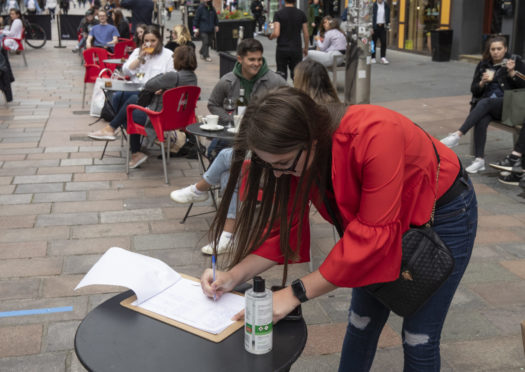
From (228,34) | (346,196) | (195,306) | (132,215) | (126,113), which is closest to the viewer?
(346,196)

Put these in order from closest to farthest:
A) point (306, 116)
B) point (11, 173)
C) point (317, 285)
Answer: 1. point (306, 116)
2. point (317, 285)
3. point (11, 173)

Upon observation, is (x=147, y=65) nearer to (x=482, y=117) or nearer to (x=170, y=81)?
(x=170, y=81)

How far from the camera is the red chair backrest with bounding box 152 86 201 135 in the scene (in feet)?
20.1

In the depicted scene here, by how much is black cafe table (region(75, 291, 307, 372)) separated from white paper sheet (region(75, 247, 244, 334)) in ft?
0.22

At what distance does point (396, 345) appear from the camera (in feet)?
10.5

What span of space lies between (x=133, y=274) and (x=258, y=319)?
0.55 meters

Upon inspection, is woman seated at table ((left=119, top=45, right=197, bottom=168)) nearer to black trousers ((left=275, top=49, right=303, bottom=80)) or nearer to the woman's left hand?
black trousers ((left=275, top=49, right=303, bottom=80))

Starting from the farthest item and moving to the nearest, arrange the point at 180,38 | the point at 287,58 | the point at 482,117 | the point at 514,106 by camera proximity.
Answer: the point at 287,58, the point at 180,38, the point at 482,117, the point at 514,106

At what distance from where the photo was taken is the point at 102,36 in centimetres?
1416

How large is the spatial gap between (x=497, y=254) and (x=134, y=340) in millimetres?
3330

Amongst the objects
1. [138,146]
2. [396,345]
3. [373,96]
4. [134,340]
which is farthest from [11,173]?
[373,96]

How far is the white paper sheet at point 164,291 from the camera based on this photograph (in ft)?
6.33

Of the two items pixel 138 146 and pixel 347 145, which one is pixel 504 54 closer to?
pixel 138 146

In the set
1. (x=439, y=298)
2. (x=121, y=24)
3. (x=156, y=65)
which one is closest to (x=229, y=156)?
(x=439, y=298)
